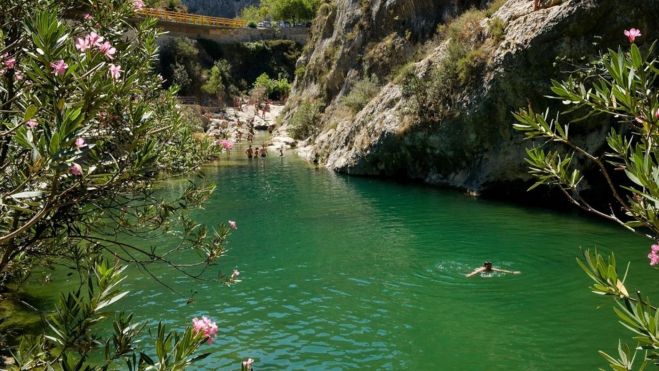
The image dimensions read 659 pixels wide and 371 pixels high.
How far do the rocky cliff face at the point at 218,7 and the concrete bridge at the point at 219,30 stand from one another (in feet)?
174

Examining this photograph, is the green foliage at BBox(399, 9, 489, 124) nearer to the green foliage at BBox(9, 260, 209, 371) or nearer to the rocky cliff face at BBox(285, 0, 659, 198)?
the rocky cliff face at BBox(285, 0, 659, 198)

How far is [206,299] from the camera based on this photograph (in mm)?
14773

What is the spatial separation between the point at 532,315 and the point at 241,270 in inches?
336

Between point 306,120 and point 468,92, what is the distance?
27979mm

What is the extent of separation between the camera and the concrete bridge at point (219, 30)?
8725cm

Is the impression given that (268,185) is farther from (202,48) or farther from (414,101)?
(202,48)

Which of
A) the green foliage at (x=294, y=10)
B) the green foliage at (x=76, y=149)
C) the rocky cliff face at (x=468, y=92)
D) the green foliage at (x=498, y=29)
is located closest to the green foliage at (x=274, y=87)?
the green foliage at (x=294, y=10)

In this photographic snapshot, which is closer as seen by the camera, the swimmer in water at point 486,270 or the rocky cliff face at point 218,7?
the swimmer in water at point 486,270

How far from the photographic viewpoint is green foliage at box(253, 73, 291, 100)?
90.9 meters

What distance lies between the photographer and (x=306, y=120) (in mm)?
55750

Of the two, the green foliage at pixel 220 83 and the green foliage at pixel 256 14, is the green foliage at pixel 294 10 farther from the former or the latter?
the green foliage at pixel 220 83

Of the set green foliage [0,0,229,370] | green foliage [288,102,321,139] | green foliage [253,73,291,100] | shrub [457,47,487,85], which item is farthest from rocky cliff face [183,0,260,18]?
green foliage [0,0,229,370]

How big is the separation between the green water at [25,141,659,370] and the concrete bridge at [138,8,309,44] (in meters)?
68.7

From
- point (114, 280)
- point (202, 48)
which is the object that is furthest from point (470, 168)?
point (202, 48)
